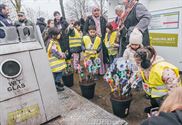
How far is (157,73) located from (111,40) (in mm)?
2628

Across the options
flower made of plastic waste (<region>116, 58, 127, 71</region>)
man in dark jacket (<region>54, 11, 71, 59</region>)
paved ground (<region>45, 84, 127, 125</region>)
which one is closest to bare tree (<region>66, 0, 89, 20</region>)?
man in dark jacket (<region>54, 11, 71, 59</region>)

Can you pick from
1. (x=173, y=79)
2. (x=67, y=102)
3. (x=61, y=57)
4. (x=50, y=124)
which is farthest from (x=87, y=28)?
(x=173, y=79)

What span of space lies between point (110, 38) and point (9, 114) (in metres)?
3.05

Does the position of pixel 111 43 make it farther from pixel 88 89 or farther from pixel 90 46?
pixel 88 89

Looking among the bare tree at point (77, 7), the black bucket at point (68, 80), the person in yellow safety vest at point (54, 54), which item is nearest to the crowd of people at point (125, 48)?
the person in yellow safety vest at point (54, 54)

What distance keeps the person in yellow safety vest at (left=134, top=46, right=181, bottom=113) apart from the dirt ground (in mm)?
670

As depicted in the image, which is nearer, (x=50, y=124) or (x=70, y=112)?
(x=50, y=124)

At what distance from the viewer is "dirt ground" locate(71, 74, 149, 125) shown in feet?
10.4

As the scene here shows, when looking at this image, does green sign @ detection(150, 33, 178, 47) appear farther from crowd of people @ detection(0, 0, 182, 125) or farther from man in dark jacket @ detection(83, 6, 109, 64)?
man in dark jacket @ detection(83, 6, 109, 64)

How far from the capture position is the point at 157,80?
8.03 feet

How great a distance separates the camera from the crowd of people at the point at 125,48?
2.33 m

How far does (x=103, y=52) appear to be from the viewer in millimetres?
5098

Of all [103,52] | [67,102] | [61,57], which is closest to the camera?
[67,102]

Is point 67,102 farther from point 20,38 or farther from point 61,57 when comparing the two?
point 20,38
